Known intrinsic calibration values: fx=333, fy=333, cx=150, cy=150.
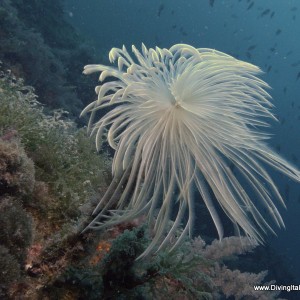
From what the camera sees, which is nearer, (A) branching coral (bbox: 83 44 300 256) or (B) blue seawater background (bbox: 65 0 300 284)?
(A) branching coral (bbox: 83 44 300 256)

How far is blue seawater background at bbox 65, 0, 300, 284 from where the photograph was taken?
51466 millimetres

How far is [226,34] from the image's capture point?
331ft

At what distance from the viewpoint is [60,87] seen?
11453mm

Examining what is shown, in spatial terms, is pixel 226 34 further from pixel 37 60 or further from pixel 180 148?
pixel 180 148

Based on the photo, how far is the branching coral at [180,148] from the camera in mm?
2447

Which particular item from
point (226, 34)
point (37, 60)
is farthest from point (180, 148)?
point (226, 34)

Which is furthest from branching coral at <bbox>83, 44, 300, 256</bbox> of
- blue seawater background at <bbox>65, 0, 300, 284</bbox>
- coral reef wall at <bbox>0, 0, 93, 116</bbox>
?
blue seawater background at <bbox>65, 0, 300, 284</bbox>

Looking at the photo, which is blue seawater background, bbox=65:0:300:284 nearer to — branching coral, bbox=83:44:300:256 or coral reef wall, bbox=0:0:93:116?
coral reef wall, bbox=0:0:93:116

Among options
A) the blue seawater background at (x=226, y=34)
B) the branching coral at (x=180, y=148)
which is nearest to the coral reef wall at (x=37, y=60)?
the blue seawater background at (x=226, y=34)

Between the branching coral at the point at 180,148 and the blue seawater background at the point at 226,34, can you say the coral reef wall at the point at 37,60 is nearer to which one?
the blue seawater background at the point at 226,34

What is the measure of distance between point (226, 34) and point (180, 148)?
107 m

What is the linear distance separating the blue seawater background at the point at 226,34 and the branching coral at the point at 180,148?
45.7 feet

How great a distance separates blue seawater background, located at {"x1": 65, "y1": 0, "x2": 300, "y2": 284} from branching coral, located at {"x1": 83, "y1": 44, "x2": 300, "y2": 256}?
13934 millimetres

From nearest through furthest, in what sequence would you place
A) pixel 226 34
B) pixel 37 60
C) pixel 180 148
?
pixel 180 148, pixel 37 60, pixel 226 34
